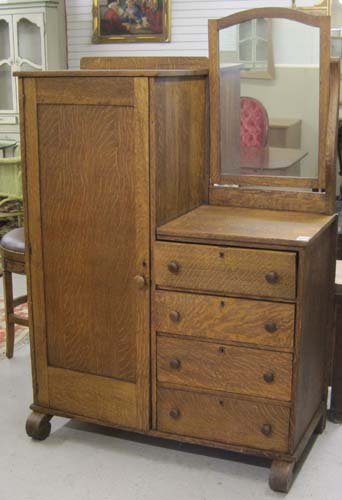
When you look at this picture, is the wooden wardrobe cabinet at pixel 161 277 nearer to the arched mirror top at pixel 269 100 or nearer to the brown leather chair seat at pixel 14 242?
the arched mirror top at pixel 269 100

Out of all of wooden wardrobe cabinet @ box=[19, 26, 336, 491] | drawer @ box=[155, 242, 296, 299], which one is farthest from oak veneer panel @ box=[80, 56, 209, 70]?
drawer @ box=[155, 242, 296, 299]

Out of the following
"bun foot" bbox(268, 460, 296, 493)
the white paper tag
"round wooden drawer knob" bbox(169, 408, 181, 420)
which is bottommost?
"bun foot" bbox(268, 460, 296, 493)

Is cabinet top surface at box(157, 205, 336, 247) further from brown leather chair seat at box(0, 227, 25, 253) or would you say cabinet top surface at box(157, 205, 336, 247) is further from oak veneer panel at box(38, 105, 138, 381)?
brown leather chair seat at box(0, 227, 25, 253)

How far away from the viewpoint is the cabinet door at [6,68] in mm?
7227

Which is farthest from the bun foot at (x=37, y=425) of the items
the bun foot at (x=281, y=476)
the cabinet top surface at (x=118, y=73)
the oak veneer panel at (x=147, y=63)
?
the oak veneer panel at (x=147, y=63)

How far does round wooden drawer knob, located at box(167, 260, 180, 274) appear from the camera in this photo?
286cm

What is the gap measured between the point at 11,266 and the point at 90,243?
1112 mm

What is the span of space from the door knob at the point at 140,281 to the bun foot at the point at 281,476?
836mm

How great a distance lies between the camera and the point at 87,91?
2.88 metres

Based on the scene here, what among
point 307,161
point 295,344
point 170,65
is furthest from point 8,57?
point 295,344

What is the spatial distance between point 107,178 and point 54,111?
13.5 inches

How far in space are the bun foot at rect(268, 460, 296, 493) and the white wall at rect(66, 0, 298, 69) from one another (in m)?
4.43

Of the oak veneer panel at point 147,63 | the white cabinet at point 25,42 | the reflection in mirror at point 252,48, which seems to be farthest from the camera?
the white cabinet at point 25,42

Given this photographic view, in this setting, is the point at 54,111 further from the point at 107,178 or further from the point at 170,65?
the point at 170,65
